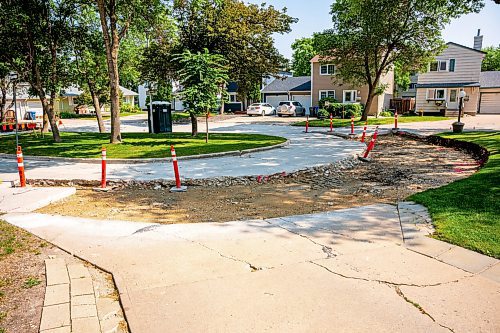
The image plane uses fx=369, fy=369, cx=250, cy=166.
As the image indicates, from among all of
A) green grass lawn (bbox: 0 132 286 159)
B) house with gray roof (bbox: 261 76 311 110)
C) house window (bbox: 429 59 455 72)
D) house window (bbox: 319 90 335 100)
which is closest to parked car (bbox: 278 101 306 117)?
house window (bbox: 319 90 335 100)

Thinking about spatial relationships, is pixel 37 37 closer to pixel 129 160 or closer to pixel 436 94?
pixel 129 160

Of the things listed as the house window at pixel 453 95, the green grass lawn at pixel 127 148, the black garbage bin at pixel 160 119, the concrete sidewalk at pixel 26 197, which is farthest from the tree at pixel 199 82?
the house window at pixel 453 95

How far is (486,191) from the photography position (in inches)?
290

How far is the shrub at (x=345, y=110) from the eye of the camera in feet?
114

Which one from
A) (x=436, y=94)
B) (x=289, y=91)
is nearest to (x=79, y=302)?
(x=436, y=94)

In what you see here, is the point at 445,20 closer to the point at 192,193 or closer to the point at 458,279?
the point at 192,193

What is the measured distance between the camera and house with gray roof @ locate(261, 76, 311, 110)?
149 ft

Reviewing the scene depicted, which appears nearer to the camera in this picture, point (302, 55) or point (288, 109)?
point (288, 109)

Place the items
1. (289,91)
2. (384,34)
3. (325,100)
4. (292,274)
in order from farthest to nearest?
(289,91)
(325,100)
(384,34)
(292,274)

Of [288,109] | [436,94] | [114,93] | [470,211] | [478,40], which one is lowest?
[470,211]

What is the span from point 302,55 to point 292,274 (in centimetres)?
7073

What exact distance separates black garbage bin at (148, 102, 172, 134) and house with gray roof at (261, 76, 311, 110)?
2540 cm

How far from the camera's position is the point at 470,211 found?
6.24m

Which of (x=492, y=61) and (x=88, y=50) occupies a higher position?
(x=492, y=61)
